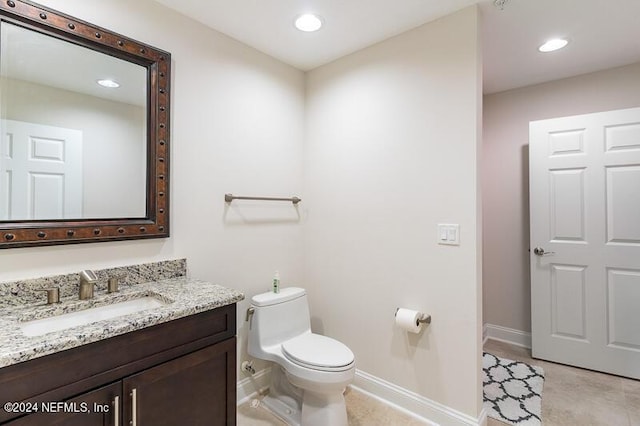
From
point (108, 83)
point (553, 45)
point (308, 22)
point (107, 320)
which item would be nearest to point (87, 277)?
point (107, 320)

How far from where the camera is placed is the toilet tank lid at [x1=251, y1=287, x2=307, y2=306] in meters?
2.01

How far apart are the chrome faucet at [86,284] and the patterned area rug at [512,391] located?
2300 mm

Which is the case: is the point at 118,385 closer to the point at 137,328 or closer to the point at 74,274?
the point at 137,328

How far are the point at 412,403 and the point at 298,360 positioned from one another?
805 millimetres

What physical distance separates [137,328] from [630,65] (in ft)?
11.9

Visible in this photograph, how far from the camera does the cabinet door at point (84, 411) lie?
3.19 feet

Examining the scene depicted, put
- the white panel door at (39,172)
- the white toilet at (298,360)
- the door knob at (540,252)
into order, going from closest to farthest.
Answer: the white panel door at (39,172) < the white toilet at (298,360) < the door knob at (540,252)

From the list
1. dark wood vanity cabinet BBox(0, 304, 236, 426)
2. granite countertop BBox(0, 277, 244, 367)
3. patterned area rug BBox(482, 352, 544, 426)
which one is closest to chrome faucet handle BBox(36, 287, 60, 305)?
granite countertop BBox(0, 277, 244, 367)

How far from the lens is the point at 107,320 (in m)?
1.15

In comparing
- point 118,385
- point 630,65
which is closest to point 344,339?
point 118,385

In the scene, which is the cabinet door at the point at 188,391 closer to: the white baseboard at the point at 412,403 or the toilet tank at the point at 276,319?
the toilet tank at the point at 276,319

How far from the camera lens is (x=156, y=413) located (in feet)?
4.05

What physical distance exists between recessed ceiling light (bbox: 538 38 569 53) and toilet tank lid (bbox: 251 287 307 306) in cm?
234

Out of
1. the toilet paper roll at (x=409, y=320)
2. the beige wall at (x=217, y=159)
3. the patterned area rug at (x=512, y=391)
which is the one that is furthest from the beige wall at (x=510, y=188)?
the beige wall at (x=217, y=159)
